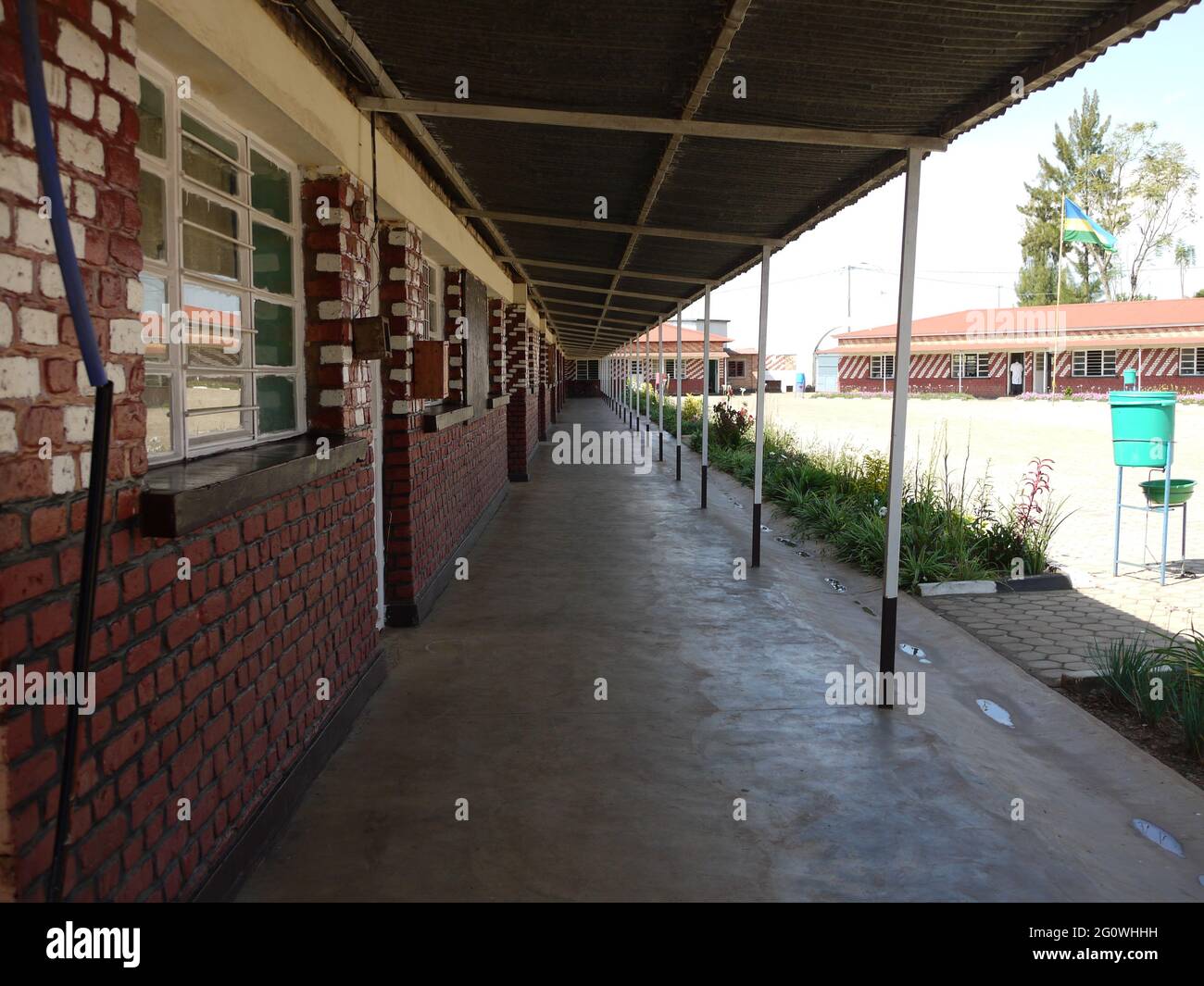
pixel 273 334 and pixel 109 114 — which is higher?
pixel 109 114

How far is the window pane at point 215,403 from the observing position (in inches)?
139

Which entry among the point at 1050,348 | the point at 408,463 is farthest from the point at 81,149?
the point at 1050,348

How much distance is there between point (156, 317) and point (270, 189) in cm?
146

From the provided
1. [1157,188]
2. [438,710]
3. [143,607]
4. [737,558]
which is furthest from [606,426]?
[1157,188]

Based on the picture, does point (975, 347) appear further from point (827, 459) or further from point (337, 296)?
point (337, 296)

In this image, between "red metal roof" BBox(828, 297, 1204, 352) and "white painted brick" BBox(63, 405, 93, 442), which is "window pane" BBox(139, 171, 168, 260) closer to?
"white painted brick" BBox(63, 405, 93, 442)

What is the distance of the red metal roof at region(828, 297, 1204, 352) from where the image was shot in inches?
1609

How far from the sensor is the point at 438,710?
4.80 m

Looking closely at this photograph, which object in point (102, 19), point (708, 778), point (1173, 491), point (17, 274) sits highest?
point (102, 19)

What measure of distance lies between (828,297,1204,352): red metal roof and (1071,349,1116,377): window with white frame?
1217 millimetres

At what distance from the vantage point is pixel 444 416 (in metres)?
7.12

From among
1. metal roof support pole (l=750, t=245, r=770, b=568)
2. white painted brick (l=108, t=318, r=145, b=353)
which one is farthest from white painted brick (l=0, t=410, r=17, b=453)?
metal roof support pole (l=750, t=245, r=770, b=568)

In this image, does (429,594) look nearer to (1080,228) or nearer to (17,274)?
(17,274)

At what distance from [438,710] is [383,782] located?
86cm
